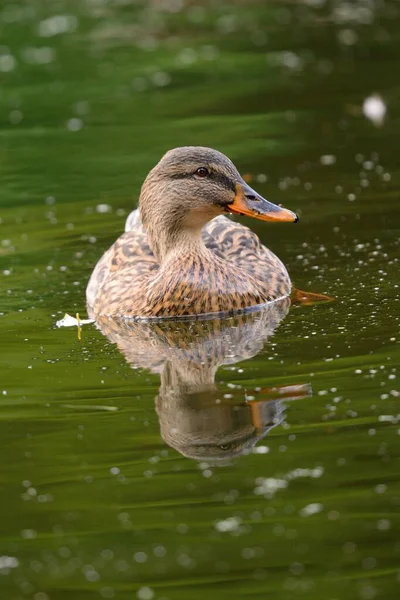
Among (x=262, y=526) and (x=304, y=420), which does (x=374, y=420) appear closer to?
(x=304, y=420)

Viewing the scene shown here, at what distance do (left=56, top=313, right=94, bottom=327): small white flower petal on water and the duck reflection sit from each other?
0.36 feet

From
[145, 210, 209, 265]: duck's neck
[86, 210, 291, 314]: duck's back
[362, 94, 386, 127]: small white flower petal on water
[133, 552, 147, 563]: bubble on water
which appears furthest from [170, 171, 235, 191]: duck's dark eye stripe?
[362, 94, 386, 127]: small white flower petal on water

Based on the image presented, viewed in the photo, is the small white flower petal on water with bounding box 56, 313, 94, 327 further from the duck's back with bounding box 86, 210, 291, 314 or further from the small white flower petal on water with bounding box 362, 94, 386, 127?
the small white flower petal on water with bounding box 362, 94, 386, 127

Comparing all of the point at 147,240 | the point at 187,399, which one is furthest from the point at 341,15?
the point at 187,399

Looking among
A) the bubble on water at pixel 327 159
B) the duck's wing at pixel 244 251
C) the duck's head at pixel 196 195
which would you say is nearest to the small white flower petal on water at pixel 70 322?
the duck's head at pixel 196 195

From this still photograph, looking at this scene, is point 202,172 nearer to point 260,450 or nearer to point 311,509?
point 260,450

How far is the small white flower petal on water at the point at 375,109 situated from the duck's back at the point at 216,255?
558 cm

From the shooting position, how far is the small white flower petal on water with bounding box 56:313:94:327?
34.0 ft

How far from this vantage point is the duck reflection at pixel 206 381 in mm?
7406

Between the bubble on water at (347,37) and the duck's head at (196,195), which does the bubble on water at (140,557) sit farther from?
the bubble on water at (347,37)

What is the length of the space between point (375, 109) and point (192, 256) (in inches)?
281

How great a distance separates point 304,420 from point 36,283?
459 centimetres

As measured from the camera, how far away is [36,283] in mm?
11570

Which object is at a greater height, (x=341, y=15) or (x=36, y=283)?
(x=36, y=283)
